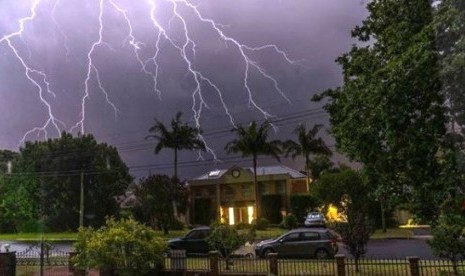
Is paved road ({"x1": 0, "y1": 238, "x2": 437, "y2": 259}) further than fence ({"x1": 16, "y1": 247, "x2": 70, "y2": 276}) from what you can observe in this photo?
Yes

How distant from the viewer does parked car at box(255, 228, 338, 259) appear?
760 inches

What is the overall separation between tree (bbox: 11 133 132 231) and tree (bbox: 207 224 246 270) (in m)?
31.4

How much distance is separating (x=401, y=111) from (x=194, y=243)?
38.8 feet

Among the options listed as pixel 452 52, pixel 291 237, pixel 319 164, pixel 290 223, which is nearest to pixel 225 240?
pixel 291 237

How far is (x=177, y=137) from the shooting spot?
1946 inches

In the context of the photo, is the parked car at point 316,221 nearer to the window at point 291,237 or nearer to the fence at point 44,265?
the window at point 291,237

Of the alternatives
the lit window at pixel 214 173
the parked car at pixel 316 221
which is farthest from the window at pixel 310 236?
the lit window at pixel 214 173

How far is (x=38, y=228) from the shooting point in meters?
48.1

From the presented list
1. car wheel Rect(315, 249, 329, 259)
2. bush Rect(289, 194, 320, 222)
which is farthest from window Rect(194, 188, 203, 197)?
car wheel Rect(315, 249, 329, 259)

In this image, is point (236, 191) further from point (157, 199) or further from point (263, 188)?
point (157, 199)

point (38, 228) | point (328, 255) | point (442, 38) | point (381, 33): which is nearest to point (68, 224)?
point (38, 228)

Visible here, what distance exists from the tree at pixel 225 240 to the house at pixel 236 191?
105 ft

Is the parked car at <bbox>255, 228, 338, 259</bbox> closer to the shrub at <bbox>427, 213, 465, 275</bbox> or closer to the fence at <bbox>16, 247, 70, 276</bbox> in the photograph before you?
the shrub at <bbox>427, 213, 465, 275</bbox>

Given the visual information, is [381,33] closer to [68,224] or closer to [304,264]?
[304,264]
